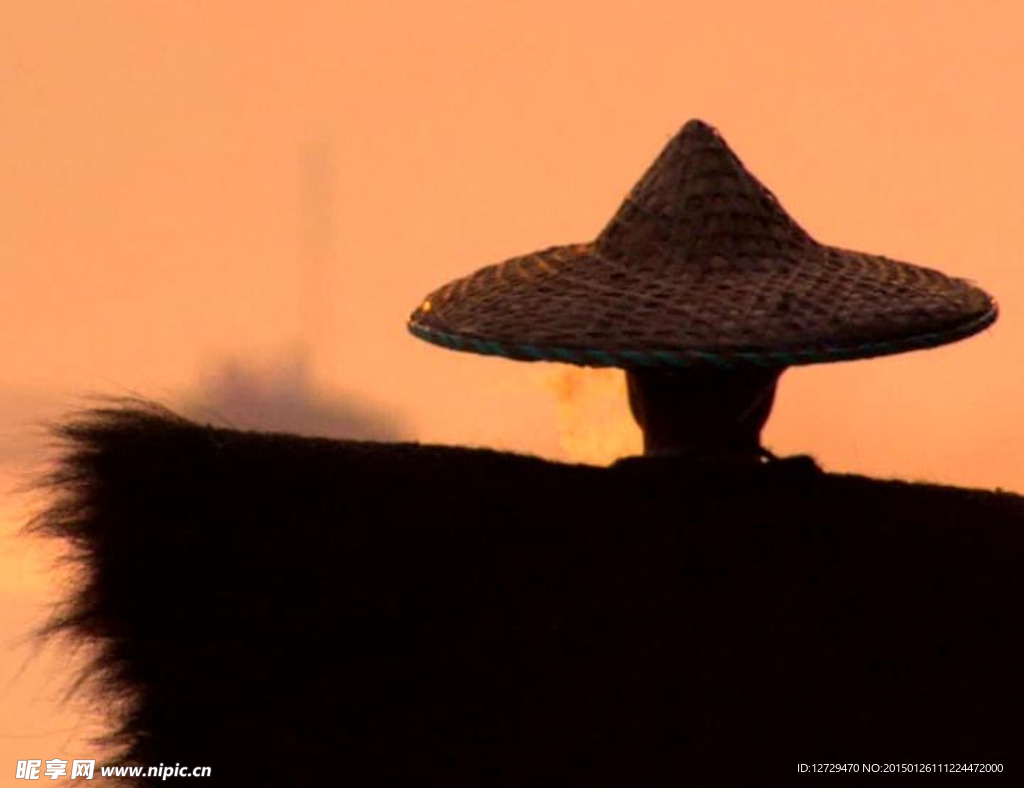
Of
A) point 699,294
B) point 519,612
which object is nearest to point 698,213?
point 699,294

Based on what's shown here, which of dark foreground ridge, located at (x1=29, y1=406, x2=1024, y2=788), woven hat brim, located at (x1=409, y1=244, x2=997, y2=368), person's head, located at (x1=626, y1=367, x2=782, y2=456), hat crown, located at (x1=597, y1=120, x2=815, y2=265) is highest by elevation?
hat crown, located at (x1=597, y1=120, x2=815, y2=265)

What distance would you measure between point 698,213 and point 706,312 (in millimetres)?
91

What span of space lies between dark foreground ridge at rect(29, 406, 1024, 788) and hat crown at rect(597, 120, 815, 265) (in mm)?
128

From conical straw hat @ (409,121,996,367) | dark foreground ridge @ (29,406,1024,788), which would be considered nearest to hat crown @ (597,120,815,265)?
conical straw hat @ (409,121,996,367)

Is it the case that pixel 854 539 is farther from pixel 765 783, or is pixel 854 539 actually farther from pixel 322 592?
pixel 322 592

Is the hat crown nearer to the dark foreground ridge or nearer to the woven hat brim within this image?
the woven hat brim

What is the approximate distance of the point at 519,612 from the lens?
873 millimetres

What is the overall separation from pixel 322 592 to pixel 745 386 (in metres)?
0.25

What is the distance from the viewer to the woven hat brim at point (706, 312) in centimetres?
83

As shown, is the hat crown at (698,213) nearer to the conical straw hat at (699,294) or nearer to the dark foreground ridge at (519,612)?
the conical straw hat at (699,294)

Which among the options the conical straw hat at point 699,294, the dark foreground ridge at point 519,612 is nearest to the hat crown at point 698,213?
the conical straw hat at point 699,294

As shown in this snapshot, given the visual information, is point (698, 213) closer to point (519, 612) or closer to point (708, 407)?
point (708, 407)

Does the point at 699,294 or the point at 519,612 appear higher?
the point at 699,294

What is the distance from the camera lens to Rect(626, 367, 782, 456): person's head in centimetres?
92
